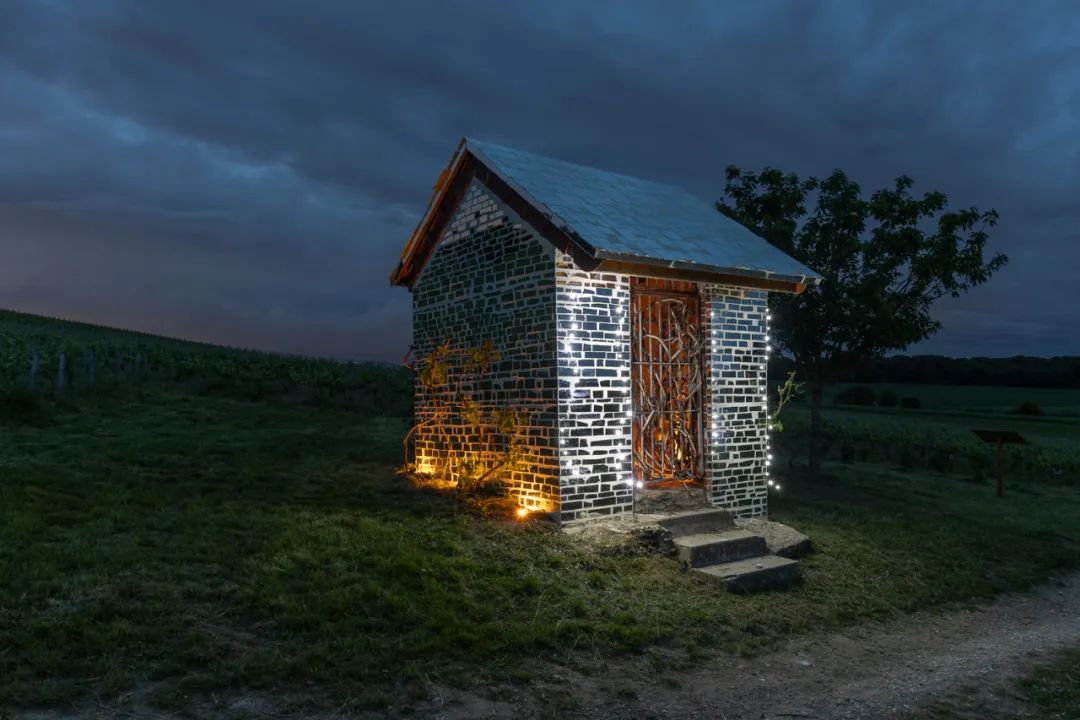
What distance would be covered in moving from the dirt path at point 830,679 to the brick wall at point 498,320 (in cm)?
377

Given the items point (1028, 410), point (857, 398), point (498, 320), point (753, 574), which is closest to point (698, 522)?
point (753, 574)

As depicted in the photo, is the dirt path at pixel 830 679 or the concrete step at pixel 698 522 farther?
the concrete step at pixel 698 522

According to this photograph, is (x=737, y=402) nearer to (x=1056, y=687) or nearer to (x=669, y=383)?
(x=669, y=383)

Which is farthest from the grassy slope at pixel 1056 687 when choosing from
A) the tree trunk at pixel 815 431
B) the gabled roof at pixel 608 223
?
the tree trunk at pixel 815 431

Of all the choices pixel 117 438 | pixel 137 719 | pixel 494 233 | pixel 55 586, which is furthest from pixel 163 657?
pixel 117 438

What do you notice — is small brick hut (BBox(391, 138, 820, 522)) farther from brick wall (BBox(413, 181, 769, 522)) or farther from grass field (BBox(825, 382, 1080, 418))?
grass field (BBox(825, 382, 1080, 418))

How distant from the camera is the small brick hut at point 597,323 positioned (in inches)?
392

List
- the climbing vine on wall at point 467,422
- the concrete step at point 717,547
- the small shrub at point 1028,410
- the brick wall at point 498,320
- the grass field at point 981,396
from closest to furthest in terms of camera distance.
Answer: the concrete step at point 717,547
the brick wall at point 498,320
the climbing vine on wall at point 467,422
the small shrub at point 1028,410
the grass field at point 981,396

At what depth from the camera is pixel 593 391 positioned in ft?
33.2

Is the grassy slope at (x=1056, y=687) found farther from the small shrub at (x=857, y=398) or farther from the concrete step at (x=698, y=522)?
the small shrub at (x=857, y=398)

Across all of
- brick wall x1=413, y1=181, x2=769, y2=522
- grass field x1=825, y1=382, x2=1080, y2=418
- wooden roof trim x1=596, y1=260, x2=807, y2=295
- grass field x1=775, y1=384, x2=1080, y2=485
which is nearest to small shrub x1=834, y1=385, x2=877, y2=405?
grass field x1=825, y1=382, x2=1080, y2=418

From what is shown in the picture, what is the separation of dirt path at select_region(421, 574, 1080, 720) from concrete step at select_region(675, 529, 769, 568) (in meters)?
1.85

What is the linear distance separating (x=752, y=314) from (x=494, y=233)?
14.1ft

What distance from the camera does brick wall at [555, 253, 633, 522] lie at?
32.3 feet
